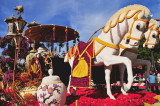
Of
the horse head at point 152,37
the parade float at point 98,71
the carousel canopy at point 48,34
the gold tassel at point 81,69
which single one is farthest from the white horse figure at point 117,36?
the carousel canopy at point 48,34

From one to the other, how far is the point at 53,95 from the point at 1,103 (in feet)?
4.63

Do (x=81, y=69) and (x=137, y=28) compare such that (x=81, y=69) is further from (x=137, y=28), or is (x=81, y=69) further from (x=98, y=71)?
(x=137, y=28)

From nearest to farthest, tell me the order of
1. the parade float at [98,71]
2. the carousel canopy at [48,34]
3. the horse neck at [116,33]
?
1. the parade float at [98,71]
2. the horse neck at [116,33]
3. the carousel canopy at [48,34]

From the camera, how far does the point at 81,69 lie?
652 cm

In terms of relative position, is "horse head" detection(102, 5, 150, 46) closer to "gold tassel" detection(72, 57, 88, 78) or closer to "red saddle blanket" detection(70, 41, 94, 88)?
"red saddle blanket" detection(70, 41, 94, 88)

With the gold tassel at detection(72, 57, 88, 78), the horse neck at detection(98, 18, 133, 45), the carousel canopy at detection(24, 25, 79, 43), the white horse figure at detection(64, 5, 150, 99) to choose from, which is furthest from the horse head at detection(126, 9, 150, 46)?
the carousel canopy at detection(24, 25, 79, 43)

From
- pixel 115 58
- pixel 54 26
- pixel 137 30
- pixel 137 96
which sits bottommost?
pixel 137 96

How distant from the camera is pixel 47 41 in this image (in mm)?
10430

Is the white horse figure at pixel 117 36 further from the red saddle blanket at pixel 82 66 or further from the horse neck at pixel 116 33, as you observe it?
the red saddle blanket at pixel 82 66

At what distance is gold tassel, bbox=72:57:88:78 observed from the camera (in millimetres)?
6383

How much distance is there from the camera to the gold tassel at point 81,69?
20.9ft

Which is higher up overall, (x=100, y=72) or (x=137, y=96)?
(x=100, y=72)

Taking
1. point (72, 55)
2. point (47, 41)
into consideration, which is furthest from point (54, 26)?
point (47, 41)

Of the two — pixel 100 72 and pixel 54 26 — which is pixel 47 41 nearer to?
pixel 54 26
